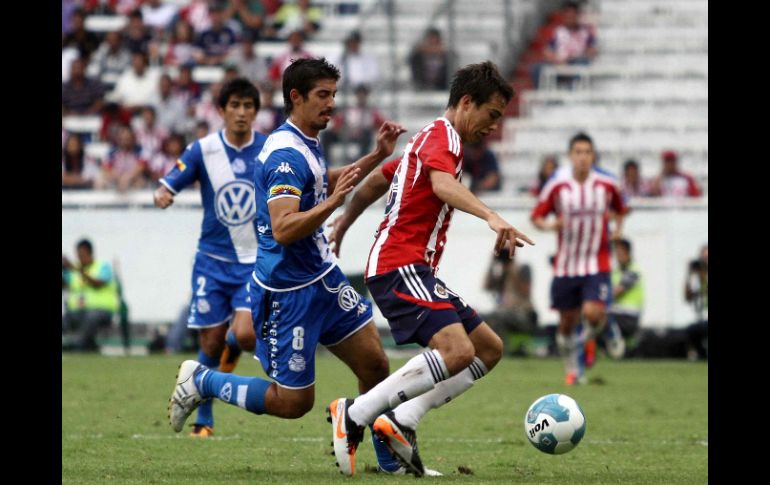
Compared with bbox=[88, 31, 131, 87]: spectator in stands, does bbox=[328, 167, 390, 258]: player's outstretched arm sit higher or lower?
lower

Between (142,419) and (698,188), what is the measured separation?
10.8 metres

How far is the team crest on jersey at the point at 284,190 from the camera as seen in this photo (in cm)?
713

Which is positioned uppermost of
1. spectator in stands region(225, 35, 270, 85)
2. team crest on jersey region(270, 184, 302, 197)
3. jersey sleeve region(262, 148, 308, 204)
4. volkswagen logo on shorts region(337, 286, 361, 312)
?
spectator in stands region(225, 35, 270, 85)

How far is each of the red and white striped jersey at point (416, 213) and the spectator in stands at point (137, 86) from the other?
53.2 ft

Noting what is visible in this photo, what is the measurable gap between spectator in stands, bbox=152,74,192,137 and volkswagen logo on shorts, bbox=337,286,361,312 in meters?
15.0

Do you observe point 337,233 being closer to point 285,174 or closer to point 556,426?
point 285,174

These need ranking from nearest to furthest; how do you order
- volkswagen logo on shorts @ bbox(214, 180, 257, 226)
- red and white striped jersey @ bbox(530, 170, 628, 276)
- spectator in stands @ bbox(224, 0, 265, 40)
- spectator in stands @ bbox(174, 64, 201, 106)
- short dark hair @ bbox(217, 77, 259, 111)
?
short dark hair @ bbox(217, 77, 259, 111) < volkswagen logo on shorts @ bbox(214, 180, 257, 226) < red and white striped jersey @ bbox(530, 170, 628, 276) < spectator in stands @ bbox(174, 64, 201, 106) < spectator in stands @ bbox(224, 0, 265, 40)

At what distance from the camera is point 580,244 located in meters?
14.6

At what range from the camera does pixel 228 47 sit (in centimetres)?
2431

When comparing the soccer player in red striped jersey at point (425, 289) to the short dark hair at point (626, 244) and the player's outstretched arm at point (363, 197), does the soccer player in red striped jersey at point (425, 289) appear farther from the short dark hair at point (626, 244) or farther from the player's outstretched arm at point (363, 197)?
the short dark hair at point (626, 244)

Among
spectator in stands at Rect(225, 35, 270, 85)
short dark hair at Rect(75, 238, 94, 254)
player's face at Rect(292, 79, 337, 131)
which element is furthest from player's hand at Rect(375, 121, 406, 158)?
spectator in stands at Rect(225, 35, 270, 85)

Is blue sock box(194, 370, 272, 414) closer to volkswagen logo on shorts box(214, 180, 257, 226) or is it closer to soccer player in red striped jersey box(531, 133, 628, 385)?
volkswagen logo on shorts box(214, 180, 257, 226)

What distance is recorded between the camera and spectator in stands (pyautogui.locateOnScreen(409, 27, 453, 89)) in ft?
71.8
